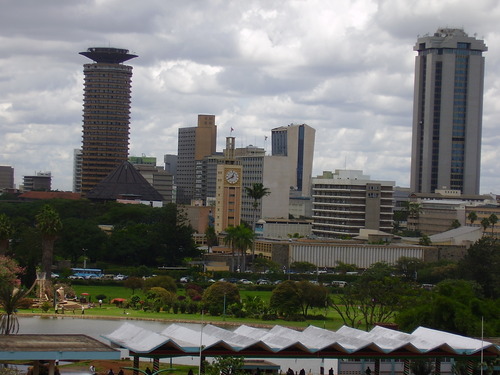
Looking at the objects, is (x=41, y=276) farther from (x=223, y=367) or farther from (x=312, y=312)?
(x=223, y=367)

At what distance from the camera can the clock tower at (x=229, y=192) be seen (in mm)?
161913

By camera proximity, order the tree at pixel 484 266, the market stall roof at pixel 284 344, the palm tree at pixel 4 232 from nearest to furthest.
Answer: the market stall roof at pixel 284 344 → the palm tree at pixel 4 232 → the tree at pixel 484 266

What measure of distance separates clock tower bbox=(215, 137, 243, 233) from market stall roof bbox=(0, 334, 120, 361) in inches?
4598

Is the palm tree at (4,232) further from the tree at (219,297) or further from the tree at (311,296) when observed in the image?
the tree at (311,296)

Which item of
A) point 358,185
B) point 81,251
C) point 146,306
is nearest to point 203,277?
point 81,251

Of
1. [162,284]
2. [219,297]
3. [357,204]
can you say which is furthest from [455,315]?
→ [357,204]

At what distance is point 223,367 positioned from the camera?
44688mm

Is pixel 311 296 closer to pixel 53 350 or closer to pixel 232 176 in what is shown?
pixel 53 350

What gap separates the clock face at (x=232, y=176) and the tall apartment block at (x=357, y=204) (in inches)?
665

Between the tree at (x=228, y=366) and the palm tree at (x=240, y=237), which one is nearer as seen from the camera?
the tree at (x=228, y=366)

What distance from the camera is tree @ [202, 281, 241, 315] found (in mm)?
89875

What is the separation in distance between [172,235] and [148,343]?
87114mm

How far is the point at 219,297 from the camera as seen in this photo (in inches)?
3580

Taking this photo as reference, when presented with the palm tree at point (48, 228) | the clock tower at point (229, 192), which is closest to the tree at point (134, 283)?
the palm tree at point (48, 228)
